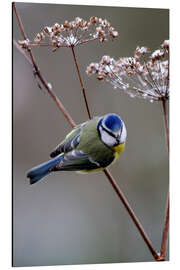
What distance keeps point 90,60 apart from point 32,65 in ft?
0.83

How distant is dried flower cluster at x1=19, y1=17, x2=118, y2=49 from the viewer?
187 centimetres

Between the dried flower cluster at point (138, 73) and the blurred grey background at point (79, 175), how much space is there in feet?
0.16

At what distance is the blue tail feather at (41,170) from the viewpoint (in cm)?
186

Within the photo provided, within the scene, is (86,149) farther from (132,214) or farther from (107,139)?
(132,214)

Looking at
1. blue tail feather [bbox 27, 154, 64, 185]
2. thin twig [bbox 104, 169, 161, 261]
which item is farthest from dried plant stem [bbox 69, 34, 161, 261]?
blue tail feather [bbox 27, 154, 64, 185]

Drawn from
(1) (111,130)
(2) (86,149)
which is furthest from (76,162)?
(1) (111,130)

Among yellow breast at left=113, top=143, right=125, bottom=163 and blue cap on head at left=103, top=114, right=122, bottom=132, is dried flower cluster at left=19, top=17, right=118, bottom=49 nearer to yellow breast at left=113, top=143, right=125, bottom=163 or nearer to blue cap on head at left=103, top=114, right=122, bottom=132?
blue cap on head at left=103, top=114, right=122, bottom=132

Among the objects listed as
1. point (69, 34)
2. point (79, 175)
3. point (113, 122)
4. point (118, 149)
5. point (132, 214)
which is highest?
point (69, 34)

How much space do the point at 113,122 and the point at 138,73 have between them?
0.78ft

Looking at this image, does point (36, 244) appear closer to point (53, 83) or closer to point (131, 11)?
point (53, 83)

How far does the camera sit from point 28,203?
1887 mm

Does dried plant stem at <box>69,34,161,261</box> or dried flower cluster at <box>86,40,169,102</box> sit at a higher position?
dried flower cluster at <box>86,40,169,102</box>

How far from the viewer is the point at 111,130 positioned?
1863 millimetres
